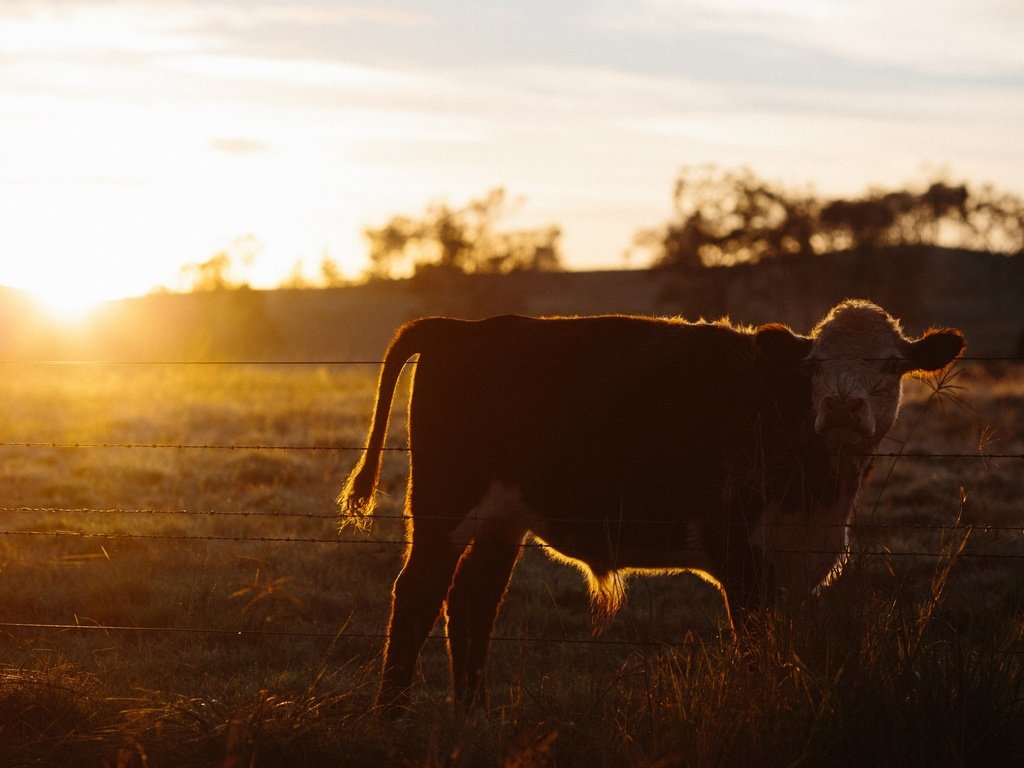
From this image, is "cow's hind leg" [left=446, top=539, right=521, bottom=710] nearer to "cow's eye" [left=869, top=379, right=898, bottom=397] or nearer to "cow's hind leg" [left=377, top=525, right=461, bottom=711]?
"cow's hind leg" [left=377, top=525, right=461, bottom=711]

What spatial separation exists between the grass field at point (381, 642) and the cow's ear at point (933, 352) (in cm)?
47

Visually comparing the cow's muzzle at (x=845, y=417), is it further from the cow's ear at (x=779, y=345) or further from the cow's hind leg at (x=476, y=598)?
the cow's hind leg at (x=476, y=598)

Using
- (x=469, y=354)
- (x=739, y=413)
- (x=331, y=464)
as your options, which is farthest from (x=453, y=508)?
(x=331, y=464)

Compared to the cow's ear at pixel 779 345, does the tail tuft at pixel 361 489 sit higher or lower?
lower

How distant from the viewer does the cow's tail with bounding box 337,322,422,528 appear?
5.93 m

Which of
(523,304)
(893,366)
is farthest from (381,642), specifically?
(523,304)

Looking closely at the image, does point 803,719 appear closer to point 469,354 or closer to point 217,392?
point 469,354

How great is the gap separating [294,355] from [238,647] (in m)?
52.0

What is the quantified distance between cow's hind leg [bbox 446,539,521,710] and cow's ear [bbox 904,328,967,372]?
2.12 metres

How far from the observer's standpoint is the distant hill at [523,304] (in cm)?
5406

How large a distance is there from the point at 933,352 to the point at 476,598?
2.55 m

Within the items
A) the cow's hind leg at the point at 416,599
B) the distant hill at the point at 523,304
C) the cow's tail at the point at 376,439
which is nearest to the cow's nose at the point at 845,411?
the cow's hind leg at the point at 416,599

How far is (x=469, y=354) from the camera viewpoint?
19.5 feet

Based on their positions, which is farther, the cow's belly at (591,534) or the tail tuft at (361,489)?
the tail tuft at (361,489)
